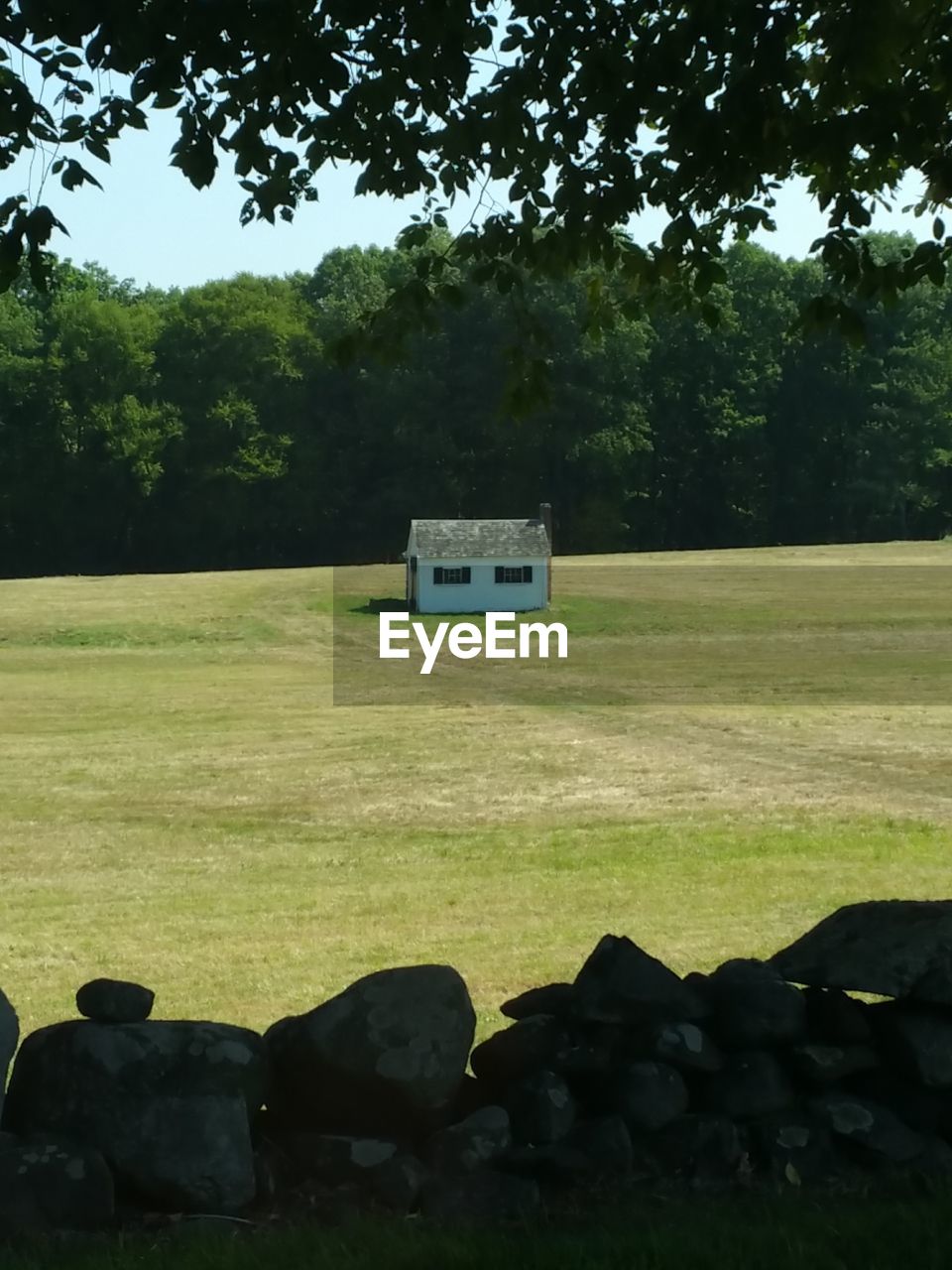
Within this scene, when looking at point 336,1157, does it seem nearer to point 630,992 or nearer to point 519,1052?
point 519,1052

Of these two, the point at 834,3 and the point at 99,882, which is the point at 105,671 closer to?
the point at 99,882

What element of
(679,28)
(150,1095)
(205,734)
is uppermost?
(679,28)

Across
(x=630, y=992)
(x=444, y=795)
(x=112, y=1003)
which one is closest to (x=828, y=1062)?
(x=630, y=992)

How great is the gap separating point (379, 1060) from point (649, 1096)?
0.91 m

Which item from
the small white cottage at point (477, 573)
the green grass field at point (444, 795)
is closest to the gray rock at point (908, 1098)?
the green grass field at point (444, 795)

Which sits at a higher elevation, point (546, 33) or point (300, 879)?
point (546, 33)

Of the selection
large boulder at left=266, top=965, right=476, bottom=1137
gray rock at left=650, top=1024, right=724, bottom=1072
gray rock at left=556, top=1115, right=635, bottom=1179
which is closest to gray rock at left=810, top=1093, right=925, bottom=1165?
gray rock at left=650, top=1024, right=724, bottom=1072

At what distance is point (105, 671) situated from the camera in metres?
44.1

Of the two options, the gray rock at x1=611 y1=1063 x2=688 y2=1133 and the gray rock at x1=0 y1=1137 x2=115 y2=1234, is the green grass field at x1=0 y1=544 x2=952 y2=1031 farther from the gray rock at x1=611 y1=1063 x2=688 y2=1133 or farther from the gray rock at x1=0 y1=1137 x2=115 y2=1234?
the gray rock at x1=0 y1=1137 x2=115 y2=1234

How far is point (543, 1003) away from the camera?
5918 millimetres

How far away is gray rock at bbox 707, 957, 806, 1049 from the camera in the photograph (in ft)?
18.1

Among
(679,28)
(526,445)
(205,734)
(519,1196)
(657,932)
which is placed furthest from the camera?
(526,445)

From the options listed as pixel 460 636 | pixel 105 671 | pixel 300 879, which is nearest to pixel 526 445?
pixel 460 636

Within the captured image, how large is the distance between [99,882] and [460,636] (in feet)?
118
